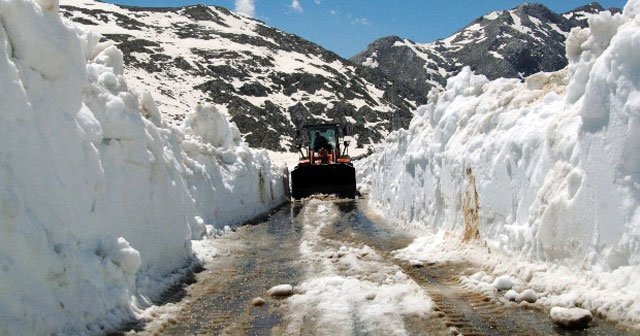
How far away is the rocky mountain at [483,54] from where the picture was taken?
6427 inches

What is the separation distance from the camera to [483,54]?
173375 mm

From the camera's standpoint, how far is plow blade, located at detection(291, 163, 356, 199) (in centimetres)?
2941

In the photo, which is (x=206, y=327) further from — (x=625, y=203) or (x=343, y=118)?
(x=343, y=118)

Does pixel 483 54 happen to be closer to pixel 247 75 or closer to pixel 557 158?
pixel 247 75

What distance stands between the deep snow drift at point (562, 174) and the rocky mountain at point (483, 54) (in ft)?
456

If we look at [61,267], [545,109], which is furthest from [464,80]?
[61,267]

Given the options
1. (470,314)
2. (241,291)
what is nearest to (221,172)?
(241,291)

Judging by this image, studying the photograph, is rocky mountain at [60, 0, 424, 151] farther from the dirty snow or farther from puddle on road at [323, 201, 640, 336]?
puddle on road at [323, 201, 640, 336]

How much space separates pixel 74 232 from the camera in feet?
20.1

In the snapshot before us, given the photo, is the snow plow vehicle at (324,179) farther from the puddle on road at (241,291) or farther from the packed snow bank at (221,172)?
the puddle on road at (241,291)

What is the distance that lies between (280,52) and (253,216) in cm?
9612

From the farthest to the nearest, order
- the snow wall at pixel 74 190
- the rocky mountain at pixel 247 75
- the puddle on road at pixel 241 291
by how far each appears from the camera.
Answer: the rocky mountain at pixel 247 75 → the puddle on road at pixel 241 291 → the snow wall at pixel 74 190

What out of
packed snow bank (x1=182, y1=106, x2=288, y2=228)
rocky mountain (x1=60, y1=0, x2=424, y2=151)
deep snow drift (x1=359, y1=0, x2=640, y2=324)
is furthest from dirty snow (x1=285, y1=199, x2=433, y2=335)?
rocky mountain (x1=60, y1=0, x2=424, y2=151)

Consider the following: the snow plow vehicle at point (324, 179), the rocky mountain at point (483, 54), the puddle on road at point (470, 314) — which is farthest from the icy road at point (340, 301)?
the rocky mountain at point (483, 54)
